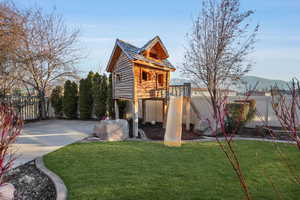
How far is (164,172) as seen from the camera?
332cm

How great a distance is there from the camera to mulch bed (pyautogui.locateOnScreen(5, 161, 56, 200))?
2.67m

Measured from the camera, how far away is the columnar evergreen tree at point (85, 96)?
36.1ft

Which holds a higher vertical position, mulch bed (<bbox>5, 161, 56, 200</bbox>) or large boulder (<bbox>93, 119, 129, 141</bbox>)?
large boulder (<bbox>93, 119, 129, 141</bbox>)

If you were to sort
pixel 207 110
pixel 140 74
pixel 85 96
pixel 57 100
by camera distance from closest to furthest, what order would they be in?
pixel 140 74 < pixel 207 110 < pixel 85 96 < pixel 57 100

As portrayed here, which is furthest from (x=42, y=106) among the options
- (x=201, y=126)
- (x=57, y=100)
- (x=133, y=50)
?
(x=201, y=126)

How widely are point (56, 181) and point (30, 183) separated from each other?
0.61m

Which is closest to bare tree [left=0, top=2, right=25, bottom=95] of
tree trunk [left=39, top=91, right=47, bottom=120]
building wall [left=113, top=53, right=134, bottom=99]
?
tree trunk [left=39, top=91, right=47, bottom=120]

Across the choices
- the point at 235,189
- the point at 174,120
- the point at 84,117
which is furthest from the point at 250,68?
the point at 84,117

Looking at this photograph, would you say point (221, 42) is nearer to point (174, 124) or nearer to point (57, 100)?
point (174, 124)

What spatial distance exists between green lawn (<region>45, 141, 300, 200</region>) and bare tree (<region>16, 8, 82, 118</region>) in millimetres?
7970

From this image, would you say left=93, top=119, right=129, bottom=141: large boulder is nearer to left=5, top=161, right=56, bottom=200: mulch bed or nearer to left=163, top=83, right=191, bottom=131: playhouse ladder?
left=163, top=83, right=191, bottom=131: playhouse ladder

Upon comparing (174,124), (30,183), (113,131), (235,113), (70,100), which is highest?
(70,100)

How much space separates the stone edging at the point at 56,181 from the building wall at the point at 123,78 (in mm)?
4004

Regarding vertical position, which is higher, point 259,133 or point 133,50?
point 133,50
